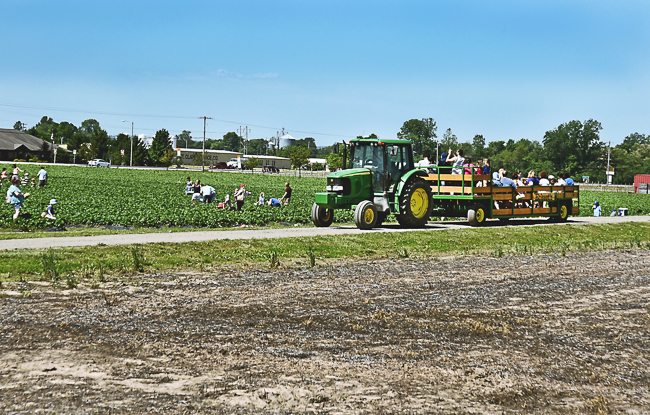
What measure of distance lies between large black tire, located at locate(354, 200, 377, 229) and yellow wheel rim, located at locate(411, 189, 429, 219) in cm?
148

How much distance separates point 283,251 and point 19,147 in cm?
10840

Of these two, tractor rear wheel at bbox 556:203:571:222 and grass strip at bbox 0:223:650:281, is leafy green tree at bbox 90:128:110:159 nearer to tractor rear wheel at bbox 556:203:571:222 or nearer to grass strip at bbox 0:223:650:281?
tractor rear wheel at bbox 556:203:571:222

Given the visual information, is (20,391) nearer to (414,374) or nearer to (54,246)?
(414,374)

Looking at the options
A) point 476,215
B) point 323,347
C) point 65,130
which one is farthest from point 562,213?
point 65,130

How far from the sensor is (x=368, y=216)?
18531mm

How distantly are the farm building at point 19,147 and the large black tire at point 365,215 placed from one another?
103 m

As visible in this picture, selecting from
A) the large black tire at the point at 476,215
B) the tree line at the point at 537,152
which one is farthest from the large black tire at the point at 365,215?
the tree line at the point at 537,152

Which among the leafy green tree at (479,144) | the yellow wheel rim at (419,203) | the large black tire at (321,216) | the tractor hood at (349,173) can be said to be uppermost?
the leafy green tree at (479,144)

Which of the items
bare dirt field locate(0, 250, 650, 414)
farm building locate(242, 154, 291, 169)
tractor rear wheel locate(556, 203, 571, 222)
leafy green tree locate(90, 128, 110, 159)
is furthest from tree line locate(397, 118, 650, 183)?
bare dirt field locate(0, 250, 650, 414)

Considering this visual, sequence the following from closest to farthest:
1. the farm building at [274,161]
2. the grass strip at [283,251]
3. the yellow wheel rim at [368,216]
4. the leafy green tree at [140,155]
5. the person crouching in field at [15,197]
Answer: the grass strip at [283,251]
the yellow wheel rim at [368,216]
the person crouching in field at [15,197]
the leafy green tree at [140,155]
the farm building at [274,161]

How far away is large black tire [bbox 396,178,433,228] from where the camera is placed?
19.0 meters

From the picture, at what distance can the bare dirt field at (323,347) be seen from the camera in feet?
15.4

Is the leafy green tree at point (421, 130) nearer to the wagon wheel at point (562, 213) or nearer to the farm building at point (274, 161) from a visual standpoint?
the farm building at point (274, 161)

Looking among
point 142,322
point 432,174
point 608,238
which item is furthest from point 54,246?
point 608,238
